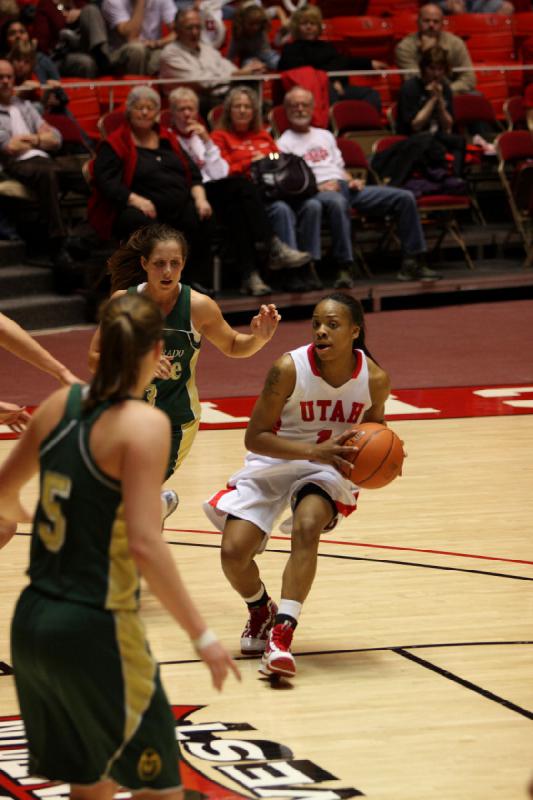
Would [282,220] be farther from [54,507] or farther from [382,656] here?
[54,507]

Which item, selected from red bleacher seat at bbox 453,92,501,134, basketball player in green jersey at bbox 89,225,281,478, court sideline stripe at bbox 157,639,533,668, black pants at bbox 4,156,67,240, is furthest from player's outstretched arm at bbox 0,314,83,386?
red bleacher seat at bbox 453,92,501,134

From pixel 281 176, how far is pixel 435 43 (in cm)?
287

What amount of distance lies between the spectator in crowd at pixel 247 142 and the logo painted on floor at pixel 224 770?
7.78m

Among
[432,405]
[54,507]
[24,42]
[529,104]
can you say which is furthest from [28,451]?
[529,104]

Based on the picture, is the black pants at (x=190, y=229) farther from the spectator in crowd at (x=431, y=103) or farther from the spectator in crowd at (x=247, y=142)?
the spectator in crowd at (x=431, y=103)

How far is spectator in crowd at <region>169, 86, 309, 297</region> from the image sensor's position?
1160 centimetres

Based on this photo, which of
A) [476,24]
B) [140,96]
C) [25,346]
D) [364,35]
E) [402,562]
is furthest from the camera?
[476,24]

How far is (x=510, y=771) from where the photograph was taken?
4.04 meters

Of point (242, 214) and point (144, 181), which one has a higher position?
point (144, 181)

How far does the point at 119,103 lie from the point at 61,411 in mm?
10291

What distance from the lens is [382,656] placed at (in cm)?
513

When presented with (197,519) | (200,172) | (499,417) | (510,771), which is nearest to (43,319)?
(200,172)

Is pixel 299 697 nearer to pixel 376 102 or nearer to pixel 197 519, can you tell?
pixel 197 519

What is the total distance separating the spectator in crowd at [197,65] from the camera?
41.8 feet
